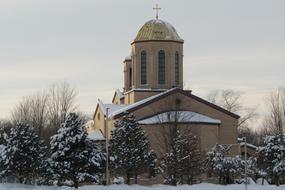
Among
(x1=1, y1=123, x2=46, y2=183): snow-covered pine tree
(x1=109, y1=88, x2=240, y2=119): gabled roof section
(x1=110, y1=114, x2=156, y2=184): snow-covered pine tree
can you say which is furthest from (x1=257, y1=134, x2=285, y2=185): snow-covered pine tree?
(x1=1, y1=123, x2=46, y2=183): snow-covered pine tree

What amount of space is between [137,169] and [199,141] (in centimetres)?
748

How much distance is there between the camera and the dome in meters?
53.6

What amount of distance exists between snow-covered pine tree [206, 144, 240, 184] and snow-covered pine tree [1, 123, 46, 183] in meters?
13.1

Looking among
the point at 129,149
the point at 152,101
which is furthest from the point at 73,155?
the point at 152,101

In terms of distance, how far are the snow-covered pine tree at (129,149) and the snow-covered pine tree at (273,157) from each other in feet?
Answer: 24.7

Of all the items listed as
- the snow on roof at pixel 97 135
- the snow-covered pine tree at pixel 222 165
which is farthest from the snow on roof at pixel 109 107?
the snow-covered pine tree at pixel 222 165

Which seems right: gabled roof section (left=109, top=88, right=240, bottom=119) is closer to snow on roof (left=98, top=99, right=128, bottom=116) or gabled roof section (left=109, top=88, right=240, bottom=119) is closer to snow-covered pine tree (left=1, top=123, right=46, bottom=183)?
snow on roof (left=98, top=99, right=128, bottom=116)

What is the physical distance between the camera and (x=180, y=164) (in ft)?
126

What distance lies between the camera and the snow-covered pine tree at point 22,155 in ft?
114

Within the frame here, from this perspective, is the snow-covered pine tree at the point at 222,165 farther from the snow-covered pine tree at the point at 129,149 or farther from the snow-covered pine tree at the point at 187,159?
the snow-covered pine tree at the point at 129,149

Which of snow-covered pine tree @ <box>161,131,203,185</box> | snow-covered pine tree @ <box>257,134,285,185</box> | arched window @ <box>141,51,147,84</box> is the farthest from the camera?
arched window @ <box>141,51,147,84</box>

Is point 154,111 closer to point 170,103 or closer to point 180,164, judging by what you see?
point 170,103

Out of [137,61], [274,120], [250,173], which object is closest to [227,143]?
[250,173]

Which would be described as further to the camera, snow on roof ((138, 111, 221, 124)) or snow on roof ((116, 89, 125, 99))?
snow on roof ((116, 89, 125, 99))
